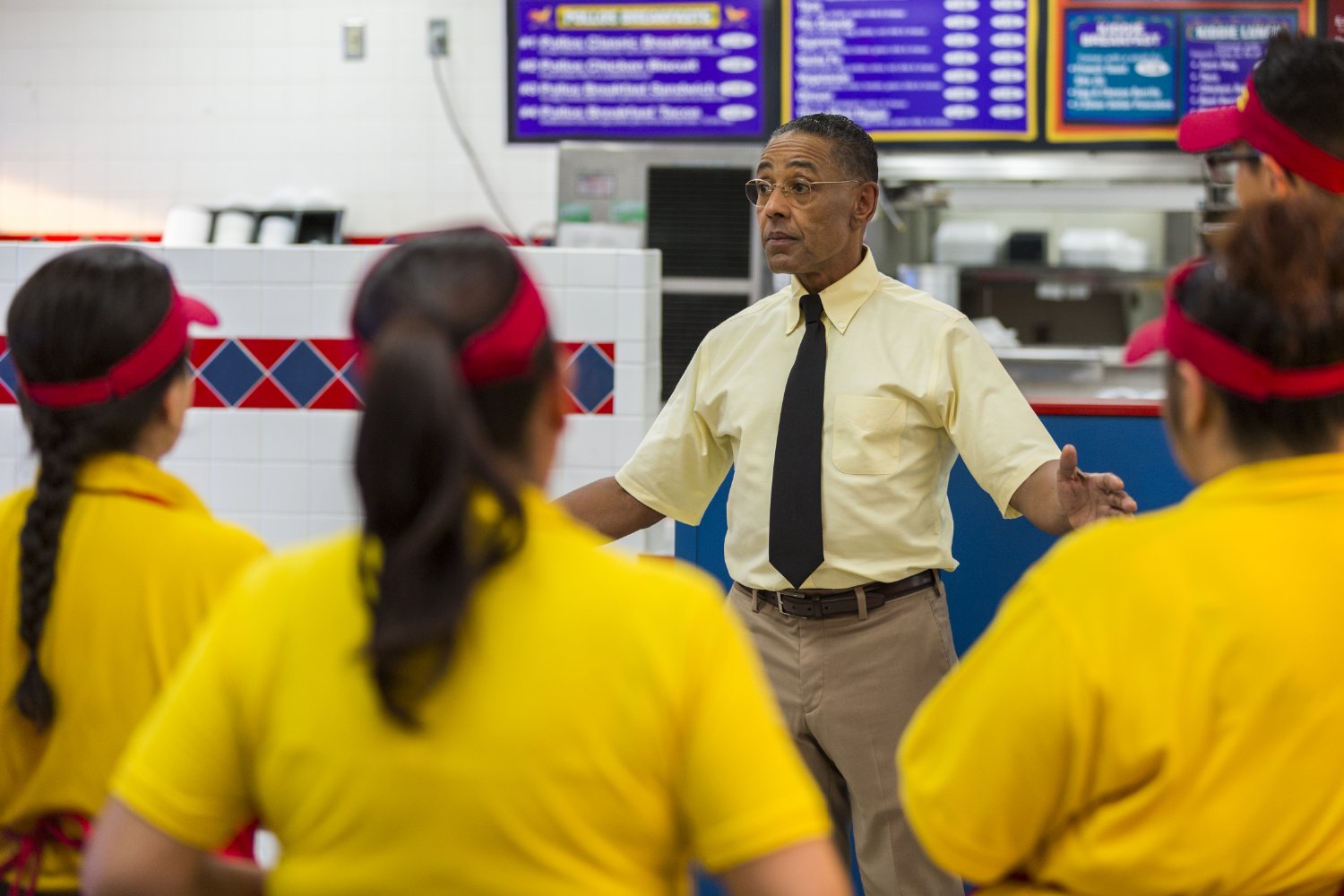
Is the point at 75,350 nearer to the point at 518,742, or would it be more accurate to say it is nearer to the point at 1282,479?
the point at 518,742

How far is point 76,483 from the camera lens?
1.26 m

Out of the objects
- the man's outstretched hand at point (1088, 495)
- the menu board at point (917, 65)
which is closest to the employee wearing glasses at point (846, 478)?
the man's outstretched hand at point (1088, 495)

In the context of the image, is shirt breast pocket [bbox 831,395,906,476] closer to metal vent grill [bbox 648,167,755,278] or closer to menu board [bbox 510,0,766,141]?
metal vent grill [bbox 648,167,755,278]

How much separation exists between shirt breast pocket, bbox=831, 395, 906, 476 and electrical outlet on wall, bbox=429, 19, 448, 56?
14.3 feet

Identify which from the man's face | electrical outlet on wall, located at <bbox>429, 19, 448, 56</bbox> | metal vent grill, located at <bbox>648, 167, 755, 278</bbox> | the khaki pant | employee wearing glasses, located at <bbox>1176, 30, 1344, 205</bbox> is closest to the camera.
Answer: employee wearing glasses, located at <bbox>1176, 30, 1344, 205</bbox>

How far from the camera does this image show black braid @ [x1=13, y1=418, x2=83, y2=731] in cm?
119

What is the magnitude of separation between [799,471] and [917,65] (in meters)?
3.22

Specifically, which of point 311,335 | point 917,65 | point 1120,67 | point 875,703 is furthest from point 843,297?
point 1120,67

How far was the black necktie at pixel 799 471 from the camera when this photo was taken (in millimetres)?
2102

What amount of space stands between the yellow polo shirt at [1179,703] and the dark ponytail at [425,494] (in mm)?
443

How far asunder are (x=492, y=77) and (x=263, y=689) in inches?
212

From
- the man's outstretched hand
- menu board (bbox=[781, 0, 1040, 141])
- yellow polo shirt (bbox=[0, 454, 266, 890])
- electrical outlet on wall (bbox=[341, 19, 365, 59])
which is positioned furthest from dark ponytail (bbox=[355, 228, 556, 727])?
electrical outlet on wall (bbox=[341, 19, 365, 59])

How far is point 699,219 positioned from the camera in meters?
4.84

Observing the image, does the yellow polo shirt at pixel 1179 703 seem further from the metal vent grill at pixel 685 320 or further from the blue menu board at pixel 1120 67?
the blue menu board at pixel 1120 67
